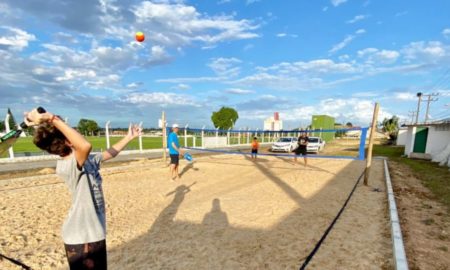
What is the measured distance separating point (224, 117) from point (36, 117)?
170 ft

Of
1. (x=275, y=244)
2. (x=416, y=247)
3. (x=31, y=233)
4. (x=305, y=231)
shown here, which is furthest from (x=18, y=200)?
(x=416, y=247)

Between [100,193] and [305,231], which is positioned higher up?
[100,193]

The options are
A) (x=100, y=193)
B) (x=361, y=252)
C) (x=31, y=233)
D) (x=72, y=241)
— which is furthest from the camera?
(x=31, y=233)

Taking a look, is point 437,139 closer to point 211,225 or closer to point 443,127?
point 443,127

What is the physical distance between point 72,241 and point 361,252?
11.6 feet

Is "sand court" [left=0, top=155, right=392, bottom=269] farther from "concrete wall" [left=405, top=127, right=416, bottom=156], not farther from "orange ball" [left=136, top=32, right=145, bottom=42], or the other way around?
"concrete wall" [left=405, top=127, right=416, bottom=156]

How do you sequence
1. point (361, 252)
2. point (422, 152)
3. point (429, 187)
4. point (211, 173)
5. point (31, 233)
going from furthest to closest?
point (422, 152)
point (211, 173)
point (429, 187)
point (31, 233)
point (361, 252)

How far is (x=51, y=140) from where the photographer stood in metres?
1.52

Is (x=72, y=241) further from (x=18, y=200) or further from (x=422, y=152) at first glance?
(x=422, y=152)

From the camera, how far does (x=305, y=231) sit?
4082mm

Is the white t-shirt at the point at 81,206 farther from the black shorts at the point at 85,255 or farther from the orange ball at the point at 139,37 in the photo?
the orange ball at the point at 139,37

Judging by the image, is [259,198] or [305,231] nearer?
[305,231]

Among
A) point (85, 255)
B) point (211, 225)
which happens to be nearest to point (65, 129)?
point (85, 255)

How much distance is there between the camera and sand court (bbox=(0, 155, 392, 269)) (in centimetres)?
322
